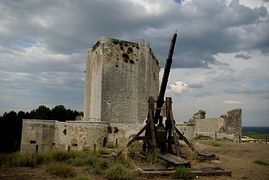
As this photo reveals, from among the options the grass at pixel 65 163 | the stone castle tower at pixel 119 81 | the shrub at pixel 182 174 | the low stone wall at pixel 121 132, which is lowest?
the shrub at pixel 182 174

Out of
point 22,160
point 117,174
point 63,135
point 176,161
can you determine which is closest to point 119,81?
point 63,135

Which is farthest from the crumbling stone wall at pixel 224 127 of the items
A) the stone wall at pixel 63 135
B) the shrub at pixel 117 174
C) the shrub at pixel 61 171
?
the shrub at pixel 61 171

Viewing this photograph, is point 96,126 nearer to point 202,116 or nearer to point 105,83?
point 105,83

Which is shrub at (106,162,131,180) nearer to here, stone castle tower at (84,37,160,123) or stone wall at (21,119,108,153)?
stone wall at (21,119,108,153)

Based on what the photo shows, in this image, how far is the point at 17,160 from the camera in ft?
33.3

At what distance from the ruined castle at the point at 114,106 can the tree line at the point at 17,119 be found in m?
4.01

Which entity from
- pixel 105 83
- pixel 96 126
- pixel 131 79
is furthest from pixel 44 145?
pixel 131 79

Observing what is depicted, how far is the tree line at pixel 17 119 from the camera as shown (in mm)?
28139

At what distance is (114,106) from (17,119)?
12.8 metres

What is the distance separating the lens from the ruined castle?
21.4m

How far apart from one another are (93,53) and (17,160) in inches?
749

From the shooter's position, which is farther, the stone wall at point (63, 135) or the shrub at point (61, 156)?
the stone wall at point (63, 135)

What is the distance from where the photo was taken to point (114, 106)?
2609 centimetres

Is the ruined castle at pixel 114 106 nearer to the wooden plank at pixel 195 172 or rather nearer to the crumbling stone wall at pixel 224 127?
the crumbling stone wall at pixel 224 127
